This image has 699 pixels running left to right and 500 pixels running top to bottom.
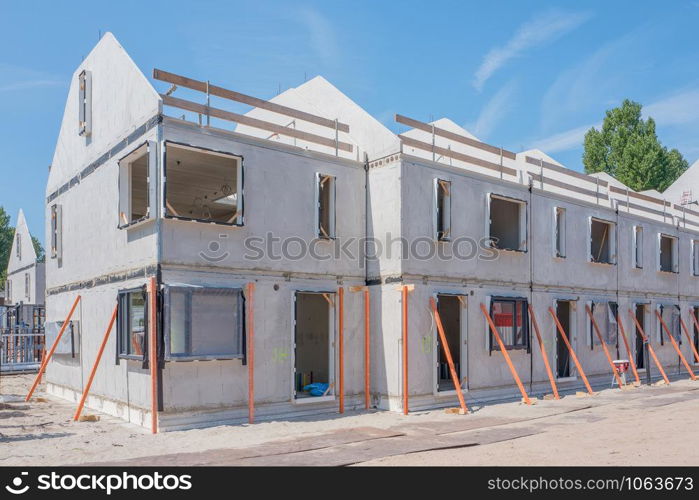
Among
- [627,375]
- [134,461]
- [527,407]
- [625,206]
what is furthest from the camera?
[625,206]

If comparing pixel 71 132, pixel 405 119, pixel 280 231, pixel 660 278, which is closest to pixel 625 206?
pixel 660 278

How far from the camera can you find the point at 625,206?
2386cm

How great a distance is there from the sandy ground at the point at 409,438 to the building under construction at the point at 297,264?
3.11 ft

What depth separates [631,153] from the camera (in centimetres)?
5434

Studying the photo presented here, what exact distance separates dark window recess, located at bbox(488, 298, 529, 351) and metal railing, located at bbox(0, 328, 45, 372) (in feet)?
60.2

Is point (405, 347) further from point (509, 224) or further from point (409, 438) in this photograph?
point (509, 224)

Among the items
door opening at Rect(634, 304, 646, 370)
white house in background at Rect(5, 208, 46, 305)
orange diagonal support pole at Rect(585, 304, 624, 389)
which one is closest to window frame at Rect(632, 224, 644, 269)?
door opening at Rect(634, 304, 646, 370)

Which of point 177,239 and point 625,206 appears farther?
point 625,206

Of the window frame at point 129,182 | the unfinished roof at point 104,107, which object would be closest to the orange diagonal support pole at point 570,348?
the window frame at point 129,182

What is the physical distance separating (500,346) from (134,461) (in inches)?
388

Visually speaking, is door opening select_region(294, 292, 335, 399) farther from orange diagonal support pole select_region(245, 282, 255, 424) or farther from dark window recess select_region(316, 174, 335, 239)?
orange diagonal support pole select_region(245, 282, 255, 424)

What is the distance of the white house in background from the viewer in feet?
134

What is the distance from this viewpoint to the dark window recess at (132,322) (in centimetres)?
1286
